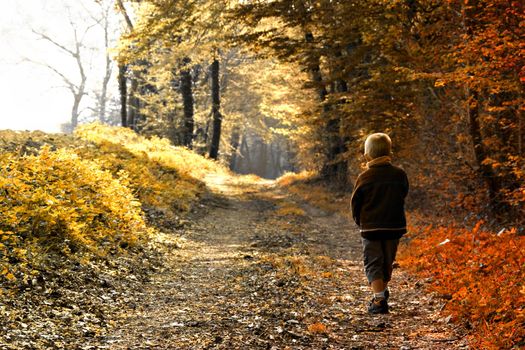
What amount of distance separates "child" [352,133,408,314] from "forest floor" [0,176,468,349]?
503 mm

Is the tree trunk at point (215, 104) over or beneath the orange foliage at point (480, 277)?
over

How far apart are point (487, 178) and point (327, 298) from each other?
5.41m

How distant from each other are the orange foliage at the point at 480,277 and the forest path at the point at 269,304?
1.02ft

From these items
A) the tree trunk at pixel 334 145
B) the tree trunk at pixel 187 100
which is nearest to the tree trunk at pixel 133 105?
A: the tree trunk at pixel 187 100

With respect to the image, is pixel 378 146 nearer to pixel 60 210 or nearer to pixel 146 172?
pixel 60 210

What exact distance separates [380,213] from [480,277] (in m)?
1.73

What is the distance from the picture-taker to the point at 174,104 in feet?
113

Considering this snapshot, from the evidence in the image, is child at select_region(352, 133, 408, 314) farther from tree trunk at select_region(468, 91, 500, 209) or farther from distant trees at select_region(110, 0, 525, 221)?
tree trunk at select_region(468, 91, 500, 209)

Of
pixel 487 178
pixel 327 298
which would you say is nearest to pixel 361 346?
pixel 327 298

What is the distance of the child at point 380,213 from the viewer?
627cm

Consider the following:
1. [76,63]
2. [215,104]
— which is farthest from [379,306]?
[76,63]

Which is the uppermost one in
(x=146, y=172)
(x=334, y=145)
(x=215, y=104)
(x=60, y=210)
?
(x=215, y=104)

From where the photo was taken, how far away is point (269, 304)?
6547 mm

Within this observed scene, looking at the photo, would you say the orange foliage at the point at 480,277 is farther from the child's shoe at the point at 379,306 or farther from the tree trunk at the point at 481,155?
the tree trunk at the point at 481,155
